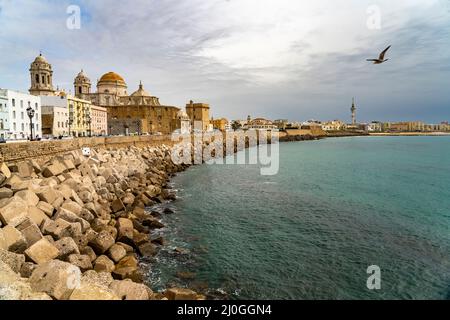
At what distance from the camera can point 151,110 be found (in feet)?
194

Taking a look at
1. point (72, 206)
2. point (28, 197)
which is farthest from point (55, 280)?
point (72, 206)

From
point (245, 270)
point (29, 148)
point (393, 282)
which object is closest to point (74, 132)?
point (29, 148)

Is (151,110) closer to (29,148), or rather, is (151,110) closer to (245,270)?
(29,148)

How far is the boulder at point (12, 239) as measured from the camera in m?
7.44

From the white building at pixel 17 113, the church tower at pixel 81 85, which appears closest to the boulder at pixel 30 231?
the white building at pixel 17 113

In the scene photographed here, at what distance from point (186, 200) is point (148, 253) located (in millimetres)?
8227

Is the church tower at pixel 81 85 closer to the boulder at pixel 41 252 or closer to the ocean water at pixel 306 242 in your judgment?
the ocean water at pixel 306 242

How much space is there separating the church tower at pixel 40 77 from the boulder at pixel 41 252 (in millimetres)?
45562

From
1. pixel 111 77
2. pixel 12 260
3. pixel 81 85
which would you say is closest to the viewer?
pixel 12 260

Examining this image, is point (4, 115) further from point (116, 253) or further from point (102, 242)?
point (116, 253)

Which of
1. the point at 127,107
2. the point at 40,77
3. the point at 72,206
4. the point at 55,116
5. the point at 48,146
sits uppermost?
the point at 40,77

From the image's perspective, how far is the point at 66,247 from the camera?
28.0 feet

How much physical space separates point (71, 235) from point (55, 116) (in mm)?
32234

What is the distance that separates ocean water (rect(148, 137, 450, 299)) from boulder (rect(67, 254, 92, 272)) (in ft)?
6.02
